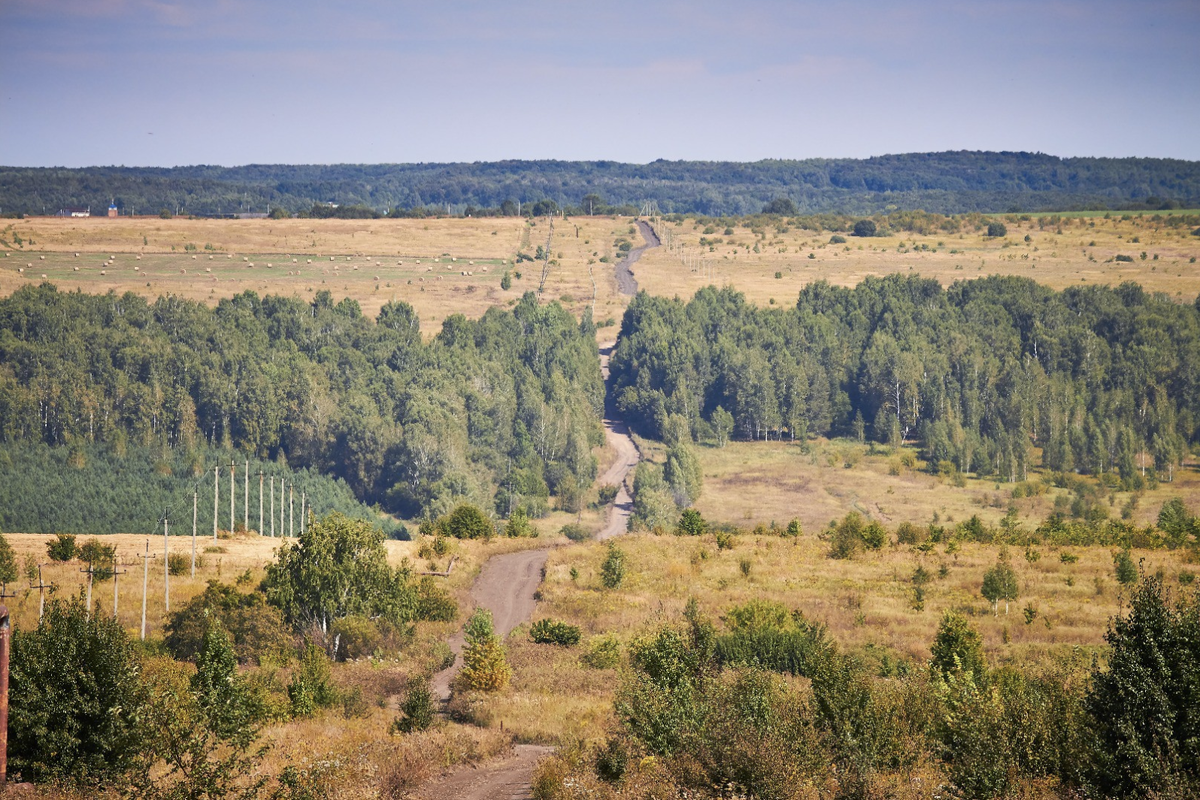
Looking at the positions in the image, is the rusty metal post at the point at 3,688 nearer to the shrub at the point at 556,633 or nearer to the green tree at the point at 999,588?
the shrub at the point at 556,633

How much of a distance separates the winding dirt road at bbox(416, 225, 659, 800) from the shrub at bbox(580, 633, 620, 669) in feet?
17.4

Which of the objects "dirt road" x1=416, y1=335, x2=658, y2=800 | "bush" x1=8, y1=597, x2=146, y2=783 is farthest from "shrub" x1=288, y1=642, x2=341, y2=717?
"bush" x1=8, y1=597, x2=146, y2=783

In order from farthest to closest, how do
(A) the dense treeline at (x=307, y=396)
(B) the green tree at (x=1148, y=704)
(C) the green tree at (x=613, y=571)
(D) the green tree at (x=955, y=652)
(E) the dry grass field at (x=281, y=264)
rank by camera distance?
(E) the dry grass field at (x=281, y=264) → (A) the dense treeline at (x=307, y=396) → (C) the green tree at (x=613, y=571) → (D) the green tree at (x=955, y=652) → (B) the green tree at (x=1148, y=704)

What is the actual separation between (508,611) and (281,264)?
130 meters

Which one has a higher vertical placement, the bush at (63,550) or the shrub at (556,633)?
the shrub at (556,633)

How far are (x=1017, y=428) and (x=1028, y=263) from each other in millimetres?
59558

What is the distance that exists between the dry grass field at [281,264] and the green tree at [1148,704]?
141 m

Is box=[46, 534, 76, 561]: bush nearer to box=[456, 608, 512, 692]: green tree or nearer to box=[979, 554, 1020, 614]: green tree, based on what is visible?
box=[456, 608, 512, 692]: green tree

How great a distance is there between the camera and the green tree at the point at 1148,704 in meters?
24.0

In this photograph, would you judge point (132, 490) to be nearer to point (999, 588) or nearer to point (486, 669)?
point (486, 669)

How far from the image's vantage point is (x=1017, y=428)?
142 metres

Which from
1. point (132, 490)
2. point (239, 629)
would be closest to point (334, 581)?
point (239, 629)

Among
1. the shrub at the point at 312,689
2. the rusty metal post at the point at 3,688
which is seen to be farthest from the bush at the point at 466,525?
the rusty metal post at the point at 3,688

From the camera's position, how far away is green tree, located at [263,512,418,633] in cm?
5094
